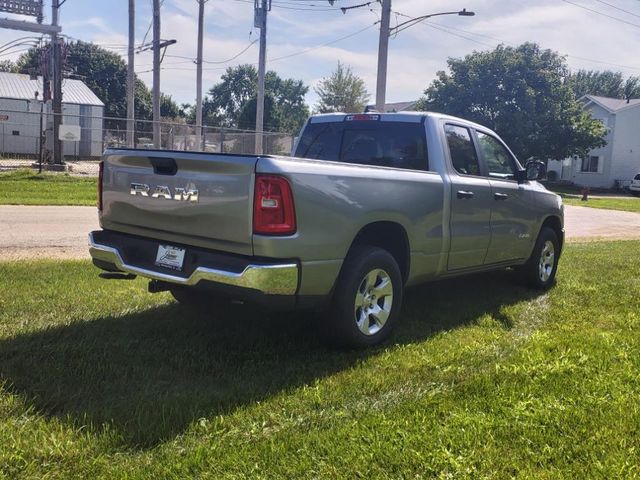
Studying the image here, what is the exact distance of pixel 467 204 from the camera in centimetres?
569

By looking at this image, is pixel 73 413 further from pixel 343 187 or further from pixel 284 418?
pixel 343 187

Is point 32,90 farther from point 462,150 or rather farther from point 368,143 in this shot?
point 462,150

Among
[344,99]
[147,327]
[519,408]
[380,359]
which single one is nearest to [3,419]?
[147,327]

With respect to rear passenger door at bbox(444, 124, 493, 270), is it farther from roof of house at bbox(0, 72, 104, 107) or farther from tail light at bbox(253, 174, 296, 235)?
roof of house at bbox(0, 72, 104, 107)

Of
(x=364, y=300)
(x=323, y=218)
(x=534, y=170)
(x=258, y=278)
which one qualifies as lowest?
(x=364, y=300)

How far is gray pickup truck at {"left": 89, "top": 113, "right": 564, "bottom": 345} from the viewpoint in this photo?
3.97m

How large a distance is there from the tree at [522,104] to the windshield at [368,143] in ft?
108

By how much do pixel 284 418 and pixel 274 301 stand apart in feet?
2.67

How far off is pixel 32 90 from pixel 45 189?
27.6 meters

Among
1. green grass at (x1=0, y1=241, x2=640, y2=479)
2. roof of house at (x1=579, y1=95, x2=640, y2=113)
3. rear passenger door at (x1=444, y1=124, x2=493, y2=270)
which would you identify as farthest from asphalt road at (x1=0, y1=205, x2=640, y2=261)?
roof of house at (x1=579, y1=95, x2=640, y2=113)

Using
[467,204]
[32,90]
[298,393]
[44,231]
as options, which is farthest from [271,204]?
[32,90]

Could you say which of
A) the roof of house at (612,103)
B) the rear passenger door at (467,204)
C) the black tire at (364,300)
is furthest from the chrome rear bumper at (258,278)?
the roof of house at (612,103)

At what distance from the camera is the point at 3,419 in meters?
3.27

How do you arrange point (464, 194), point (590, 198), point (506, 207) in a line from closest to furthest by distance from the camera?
point (464, 194)
point (506, 207)
point (590, 198)
